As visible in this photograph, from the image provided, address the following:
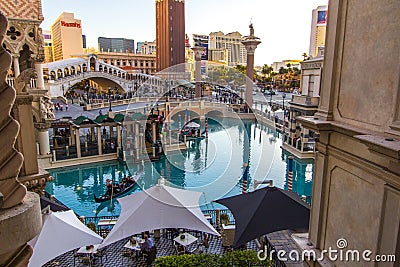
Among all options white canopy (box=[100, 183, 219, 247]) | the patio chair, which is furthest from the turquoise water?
the patio chair

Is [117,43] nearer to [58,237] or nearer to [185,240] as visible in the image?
[185,240]

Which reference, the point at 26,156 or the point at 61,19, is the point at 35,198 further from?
the point at 61,19

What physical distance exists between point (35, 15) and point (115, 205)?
10029mm

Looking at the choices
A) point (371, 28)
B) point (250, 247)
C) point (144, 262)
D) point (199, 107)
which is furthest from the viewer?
point (199, 107)

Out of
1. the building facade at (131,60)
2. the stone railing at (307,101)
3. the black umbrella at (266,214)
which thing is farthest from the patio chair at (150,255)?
the building facade at (131,60)

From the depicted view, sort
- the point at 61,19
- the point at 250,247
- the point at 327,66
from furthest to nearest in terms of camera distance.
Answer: the point at 61,19 → the point at 250,247 → the point at 327,66

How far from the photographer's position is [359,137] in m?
2.93

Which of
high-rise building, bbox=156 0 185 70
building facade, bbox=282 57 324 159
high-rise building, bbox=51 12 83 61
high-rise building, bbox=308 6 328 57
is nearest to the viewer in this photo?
building facade, bbox=282 57 324 159

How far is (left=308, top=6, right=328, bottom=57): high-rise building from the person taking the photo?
74.8 meters

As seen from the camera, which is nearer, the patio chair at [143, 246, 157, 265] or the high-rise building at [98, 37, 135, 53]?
the patio chair at [143, 246, 157, 265]

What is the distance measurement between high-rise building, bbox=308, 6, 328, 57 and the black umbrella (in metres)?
71.3

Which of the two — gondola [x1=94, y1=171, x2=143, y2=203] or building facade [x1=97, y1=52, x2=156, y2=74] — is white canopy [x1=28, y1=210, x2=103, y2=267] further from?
building facade [x1=97, y1=52, x2=156, y2=74]

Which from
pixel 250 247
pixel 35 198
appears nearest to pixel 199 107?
pixel 250 247

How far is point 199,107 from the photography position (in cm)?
3481
